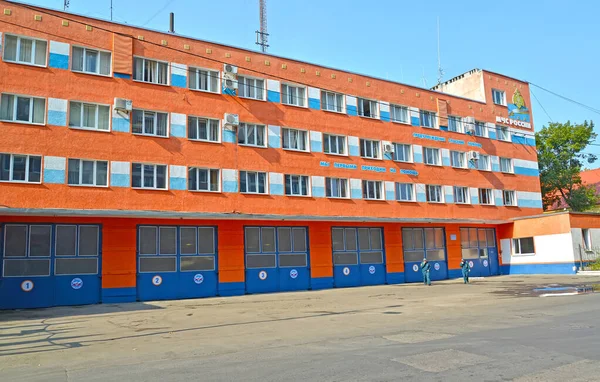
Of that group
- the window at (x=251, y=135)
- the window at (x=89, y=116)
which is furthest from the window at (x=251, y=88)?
the window at (x=89, y=116)

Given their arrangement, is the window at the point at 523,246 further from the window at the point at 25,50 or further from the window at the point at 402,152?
the window at the point at 25,50

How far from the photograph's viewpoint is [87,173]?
73.4 feet

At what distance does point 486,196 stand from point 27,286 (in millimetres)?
29912

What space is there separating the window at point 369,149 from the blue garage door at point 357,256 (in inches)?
181

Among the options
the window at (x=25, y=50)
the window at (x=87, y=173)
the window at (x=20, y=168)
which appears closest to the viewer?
the window at (x=20, y=168)

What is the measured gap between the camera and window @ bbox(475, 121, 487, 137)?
37.7 meters

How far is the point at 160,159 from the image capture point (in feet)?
79.0

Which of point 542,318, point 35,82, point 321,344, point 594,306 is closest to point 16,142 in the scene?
point 35,82

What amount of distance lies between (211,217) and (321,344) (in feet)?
48.6

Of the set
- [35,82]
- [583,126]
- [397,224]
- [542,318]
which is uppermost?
[583,126]

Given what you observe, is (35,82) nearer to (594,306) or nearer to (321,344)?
(321,344)

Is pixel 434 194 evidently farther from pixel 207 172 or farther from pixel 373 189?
pixel 207 172

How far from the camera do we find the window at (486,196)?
36.6 meters

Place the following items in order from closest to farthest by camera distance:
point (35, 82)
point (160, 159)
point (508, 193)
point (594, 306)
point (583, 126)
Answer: point (594, 306), point (35, 82), point (160, 159), point (508, 193), point (583, 126)
